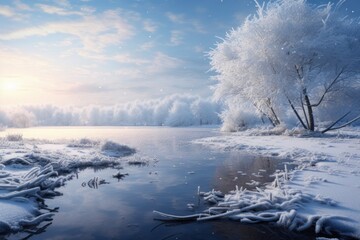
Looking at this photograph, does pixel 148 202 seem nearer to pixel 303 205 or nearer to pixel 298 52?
pixel 303 205

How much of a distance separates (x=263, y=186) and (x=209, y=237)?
4.31 m

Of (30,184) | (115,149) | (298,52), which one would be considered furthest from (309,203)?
A: (298,52)

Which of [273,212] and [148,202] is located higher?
[273,212]

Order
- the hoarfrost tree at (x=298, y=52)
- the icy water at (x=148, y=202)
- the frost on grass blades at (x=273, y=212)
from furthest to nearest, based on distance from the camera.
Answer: the hoarfrost tree at (x=298, y=52) < the frost on grass blades at (x=273, y=212) < the icy water at (x=148, y=202)

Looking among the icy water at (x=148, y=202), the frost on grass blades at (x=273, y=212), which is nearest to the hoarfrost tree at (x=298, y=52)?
the icy water at (x=148, y=202)

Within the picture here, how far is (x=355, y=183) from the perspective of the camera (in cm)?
929

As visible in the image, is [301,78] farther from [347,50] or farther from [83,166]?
[83,166]

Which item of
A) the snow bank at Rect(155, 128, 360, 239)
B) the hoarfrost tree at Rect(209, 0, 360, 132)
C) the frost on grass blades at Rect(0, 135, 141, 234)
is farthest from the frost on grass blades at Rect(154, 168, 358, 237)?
the hoarfrost tree at Rect(209, 0, 360, 132)

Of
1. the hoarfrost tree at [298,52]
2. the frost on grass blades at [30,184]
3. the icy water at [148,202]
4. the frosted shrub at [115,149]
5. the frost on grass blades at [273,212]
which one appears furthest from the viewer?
the hoarfrost tree at [298,52]

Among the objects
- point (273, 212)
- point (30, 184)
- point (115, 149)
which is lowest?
point (273, 212)

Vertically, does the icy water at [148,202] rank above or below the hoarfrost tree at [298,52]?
below

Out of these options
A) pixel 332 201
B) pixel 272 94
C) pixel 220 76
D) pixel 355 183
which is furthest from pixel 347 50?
pixel 332 201

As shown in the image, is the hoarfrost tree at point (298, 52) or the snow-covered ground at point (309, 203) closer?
the snow-covered ground at point (309, 203)

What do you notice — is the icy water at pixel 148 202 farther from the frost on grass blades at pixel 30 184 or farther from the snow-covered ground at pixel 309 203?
the snow-covered ground at pixel 309 203
